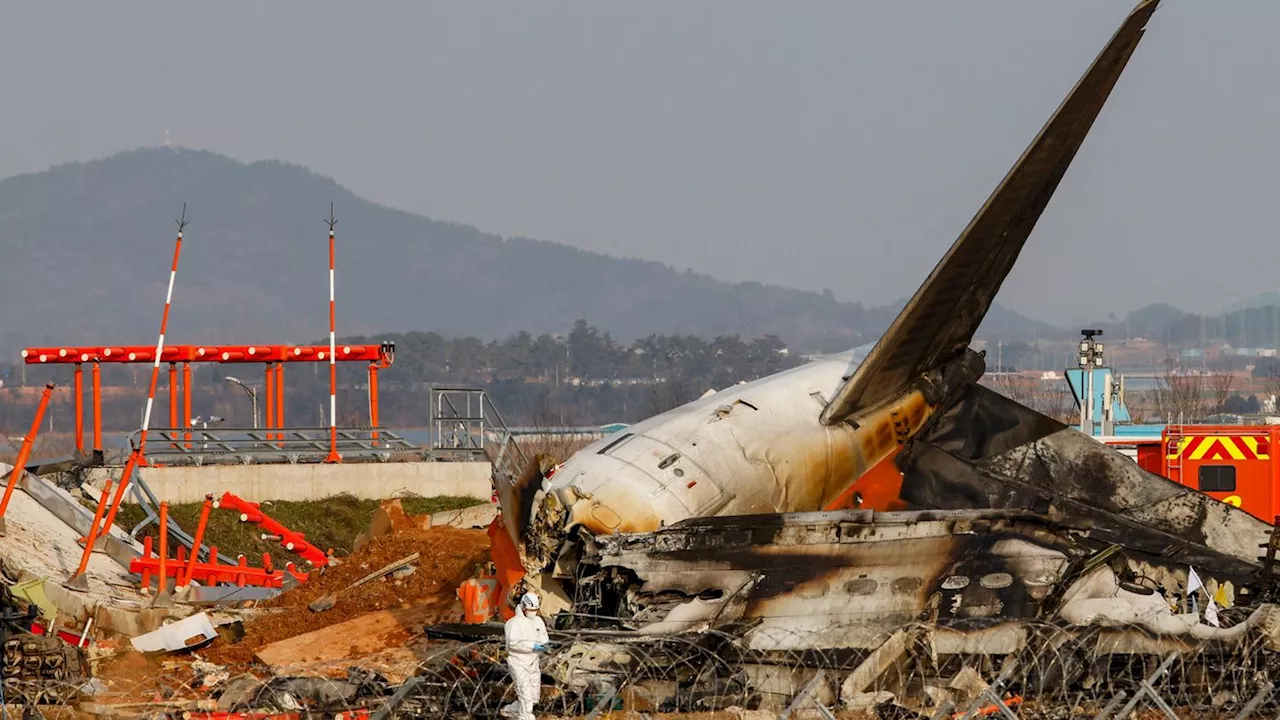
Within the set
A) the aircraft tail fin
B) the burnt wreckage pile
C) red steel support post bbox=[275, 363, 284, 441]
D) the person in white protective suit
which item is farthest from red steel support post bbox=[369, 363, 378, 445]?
the person in white protective suit

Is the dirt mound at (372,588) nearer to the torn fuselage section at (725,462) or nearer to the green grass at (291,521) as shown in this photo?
the torn fuselage section at (725,462)

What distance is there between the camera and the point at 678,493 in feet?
59.0

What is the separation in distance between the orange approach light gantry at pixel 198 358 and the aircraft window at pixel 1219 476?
20412 millimetres

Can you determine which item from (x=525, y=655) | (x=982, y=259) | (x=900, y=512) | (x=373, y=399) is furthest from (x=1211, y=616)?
(x=373, y=399)

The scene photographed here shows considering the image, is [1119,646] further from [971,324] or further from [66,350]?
[66,350]

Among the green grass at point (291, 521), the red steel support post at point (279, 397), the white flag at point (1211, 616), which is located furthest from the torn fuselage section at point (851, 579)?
the red steel support post at point (279, 397)

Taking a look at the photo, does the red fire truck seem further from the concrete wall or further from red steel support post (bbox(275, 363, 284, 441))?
red steel support post (bbox(275, 363, 284, 441))

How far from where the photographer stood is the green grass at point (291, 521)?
33.2m

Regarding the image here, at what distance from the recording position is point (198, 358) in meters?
42.2

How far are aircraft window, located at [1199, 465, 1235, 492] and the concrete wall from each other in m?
18.6

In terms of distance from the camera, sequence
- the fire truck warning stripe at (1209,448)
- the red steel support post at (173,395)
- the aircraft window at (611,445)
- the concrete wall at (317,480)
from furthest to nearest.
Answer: the red steel support post at (173,395) < the concrete wall at (317,480) < the fire truck warning stripe at (1209,448) < the aircraft window at (611,445)

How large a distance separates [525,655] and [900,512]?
4.93 meters

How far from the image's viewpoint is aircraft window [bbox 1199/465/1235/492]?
26.0 meters

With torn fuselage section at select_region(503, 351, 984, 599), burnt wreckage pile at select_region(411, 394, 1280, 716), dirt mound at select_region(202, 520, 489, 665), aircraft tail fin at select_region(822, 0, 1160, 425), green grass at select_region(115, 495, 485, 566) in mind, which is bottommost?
green grass at select_region(115, 495, 485, 566)
